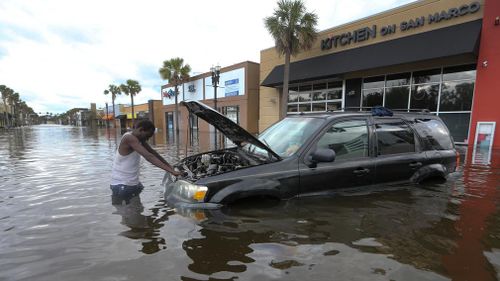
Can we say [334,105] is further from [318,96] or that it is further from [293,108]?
[293,108]

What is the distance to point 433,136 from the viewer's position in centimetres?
466

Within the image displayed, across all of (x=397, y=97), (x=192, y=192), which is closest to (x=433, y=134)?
(x=192, y=192)

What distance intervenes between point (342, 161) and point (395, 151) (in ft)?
3.29

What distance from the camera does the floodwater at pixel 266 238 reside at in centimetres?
250

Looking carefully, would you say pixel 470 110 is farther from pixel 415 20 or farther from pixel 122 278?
pixel 122 278

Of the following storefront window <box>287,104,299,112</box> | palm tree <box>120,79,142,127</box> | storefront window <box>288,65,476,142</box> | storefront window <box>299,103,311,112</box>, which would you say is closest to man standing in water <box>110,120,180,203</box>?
storefront window <box>288,65,476,142</box>

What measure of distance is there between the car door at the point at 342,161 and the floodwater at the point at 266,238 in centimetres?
25

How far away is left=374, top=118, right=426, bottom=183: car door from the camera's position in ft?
13.4

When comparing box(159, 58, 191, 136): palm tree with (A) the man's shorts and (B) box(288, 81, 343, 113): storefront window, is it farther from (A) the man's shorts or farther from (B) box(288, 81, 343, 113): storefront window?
(A) the man's shorts

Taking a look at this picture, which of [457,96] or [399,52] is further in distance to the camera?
[399,52]

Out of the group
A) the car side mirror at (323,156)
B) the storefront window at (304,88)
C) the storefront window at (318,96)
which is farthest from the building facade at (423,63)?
the car side mirror at (323,156)

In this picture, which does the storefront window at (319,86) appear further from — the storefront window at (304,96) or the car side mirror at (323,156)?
the car side mirror at (323,156)

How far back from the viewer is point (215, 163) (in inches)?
162

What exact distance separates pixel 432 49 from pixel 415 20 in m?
2.55
